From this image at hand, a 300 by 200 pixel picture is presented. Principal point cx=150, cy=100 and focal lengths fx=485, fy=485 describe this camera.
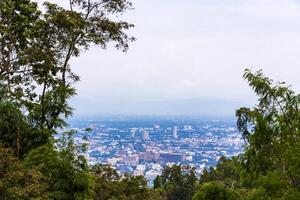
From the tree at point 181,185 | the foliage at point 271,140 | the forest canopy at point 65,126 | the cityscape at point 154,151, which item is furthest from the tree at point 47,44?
the cityscape at point 154,151

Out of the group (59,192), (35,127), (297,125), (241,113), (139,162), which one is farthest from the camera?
(139,162)

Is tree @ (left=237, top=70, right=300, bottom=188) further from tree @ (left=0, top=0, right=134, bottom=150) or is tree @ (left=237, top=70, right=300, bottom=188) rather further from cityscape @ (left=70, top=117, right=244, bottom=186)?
cityscape @ (left=70, top=117, right=244, bottom=186)

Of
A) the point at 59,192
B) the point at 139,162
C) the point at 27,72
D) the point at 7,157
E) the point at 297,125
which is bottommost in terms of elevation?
the point at 139,162

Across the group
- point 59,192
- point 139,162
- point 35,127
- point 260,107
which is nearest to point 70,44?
point 35,127

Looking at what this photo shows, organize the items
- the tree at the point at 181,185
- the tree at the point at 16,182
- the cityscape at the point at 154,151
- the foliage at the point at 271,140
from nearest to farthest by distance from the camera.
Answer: the foliage at the point at 271,140, the tree at the point at 16,182, the tree at the point at 181,185, the cityscape at the point at 154,151

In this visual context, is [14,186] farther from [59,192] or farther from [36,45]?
[36,45]

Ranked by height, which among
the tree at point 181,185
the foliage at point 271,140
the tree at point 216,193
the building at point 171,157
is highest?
the foliage at point 271,140

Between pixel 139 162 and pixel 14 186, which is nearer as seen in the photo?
pixel 14 186

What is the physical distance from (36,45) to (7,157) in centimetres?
746

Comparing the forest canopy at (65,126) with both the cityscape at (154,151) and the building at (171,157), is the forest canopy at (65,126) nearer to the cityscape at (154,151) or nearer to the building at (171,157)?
the cityscape at (154,151)

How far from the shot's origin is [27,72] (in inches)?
627

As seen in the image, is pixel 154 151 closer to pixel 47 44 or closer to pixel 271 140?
pixel 47 44

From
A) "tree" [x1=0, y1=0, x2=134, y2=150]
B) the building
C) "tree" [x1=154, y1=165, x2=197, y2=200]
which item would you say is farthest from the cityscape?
"tree" [x1=0, y1=0, x2=134, y2=150]

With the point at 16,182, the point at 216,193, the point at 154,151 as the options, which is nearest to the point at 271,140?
the point at 216,193
